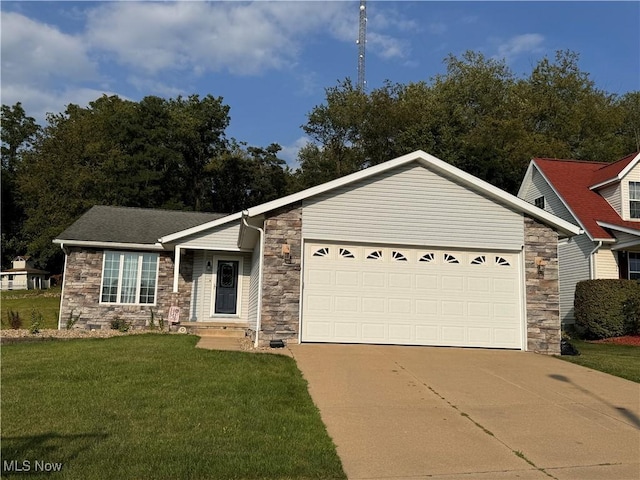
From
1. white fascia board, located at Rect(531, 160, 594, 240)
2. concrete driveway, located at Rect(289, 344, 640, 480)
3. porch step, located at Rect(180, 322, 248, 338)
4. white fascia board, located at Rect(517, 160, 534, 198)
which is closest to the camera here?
concrete driveway, located at Rect(289, 344, 640, 480)

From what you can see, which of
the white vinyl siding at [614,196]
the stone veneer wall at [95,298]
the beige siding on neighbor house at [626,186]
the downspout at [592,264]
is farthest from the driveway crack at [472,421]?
the white vinyl siding at [614,196]

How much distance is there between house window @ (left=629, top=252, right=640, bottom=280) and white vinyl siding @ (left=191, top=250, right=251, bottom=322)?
12.8 meters

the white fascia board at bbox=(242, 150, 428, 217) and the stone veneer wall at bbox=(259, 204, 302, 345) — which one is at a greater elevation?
the white fascia board at bbox=(242, 150, 428, 217)

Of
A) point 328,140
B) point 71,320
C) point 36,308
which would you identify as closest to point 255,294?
point 71,320

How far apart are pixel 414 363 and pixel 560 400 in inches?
111

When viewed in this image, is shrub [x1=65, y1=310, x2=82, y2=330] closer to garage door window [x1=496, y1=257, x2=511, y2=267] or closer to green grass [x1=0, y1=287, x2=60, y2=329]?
green grass [x1=0, y1=287, x2=60, y2=329]

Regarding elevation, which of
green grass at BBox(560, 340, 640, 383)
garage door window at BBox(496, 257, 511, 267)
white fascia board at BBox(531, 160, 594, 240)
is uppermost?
white fascia board at BBox(531, 160, 594, 240)

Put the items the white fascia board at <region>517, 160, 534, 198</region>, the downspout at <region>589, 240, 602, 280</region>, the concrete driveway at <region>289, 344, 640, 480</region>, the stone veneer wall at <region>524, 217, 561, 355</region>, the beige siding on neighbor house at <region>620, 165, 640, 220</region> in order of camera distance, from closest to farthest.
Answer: the concrete driveway at <region>289, 344, 640, 480</region>, the stone veneer wall at <region>524, 217, 561, 355</region>, the downspout at <region>589, 240, 602, 280</region>, the beige siding on neighbor house at <region>620, 165, 640, 220</region>, the white fascia board at <region>517, 160, 534, 198</region>

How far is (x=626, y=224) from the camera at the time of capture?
1852 cm

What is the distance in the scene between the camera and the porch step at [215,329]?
46.8ft

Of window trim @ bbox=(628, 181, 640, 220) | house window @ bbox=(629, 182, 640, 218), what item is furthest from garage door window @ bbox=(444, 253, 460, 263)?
house window @ bbox=(629, 182, 640, 218)

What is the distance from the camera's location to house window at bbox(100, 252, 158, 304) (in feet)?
53.9

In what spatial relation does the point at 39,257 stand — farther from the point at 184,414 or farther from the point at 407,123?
the point at 184,414

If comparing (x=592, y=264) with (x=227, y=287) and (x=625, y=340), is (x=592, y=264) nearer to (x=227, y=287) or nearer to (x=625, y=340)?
(x=625, y=340)
